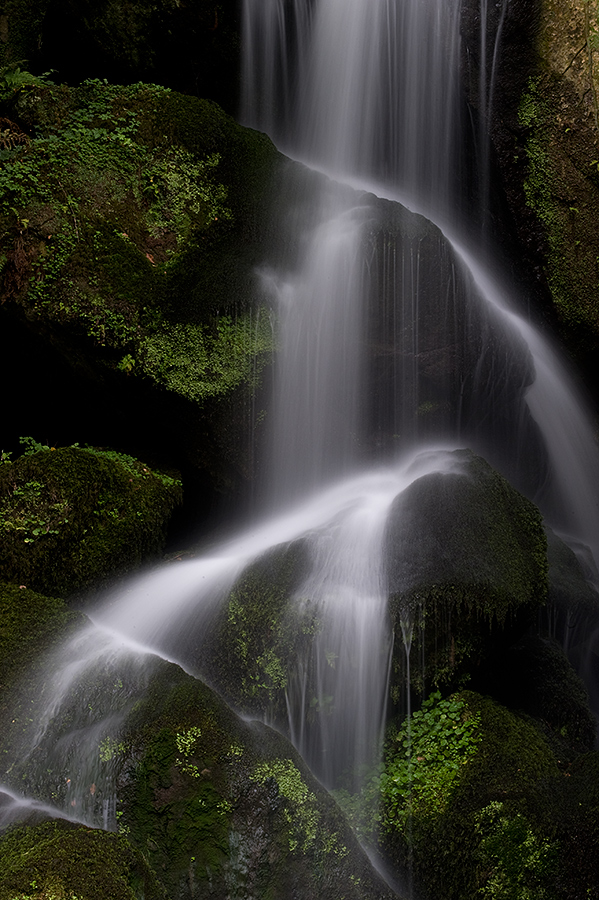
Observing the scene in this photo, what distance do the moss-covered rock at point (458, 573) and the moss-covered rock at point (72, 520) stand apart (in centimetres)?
209

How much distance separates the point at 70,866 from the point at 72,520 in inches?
115

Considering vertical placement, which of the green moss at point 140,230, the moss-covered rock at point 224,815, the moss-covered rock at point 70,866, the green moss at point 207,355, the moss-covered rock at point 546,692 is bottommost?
the moss-covered rock at point 546,692

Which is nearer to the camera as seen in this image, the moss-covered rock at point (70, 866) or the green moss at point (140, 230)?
the moss-covered rock at point (70, 866)

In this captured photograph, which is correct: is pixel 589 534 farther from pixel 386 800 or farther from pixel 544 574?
pixel 386 800

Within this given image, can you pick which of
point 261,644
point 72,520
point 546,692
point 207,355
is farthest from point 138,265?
point 546,692

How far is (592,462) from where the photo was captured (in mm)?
7734

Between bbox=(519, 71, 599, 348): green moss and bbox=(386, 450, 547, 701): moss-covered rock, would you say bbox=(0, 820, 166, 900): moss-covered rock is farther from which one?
bbox=(519, 71, 599, 348): green moss

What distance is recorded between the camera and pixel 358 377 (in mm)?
6605

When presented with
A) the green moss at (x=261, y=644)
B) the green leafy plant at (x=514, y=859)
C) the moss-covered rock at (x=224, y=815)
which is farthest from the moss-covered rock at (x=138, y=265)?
the green leafy plant at (x=514, y=859)

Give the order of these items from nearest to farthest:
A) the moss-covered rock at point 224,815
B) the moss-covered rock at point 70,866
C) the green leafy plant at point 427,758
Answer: the moss-covered rock at point 70,866
the moss-covered rock at point 224,815
the green leafy plant at point 427,758

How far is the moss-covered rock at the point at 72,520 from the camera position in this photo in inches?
196

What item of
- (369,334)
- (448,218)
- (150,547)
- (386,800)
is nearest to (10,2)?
(448,218)

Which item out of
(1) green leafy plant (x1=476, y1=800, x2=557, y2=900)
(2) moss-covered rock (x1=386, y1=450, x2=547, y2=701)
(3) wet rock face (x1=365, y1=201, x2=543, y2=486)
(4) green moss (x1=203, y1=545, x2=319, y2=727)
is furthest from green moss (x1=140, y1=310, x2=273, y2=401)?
(1) green leafy plant (x1=476, y1=800, x2=557, y2=900)

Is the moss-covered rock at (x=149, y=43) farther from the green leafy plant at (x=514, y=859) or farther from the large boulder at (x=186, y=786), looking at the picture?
the green leafy plant at (x=514, y=859)
